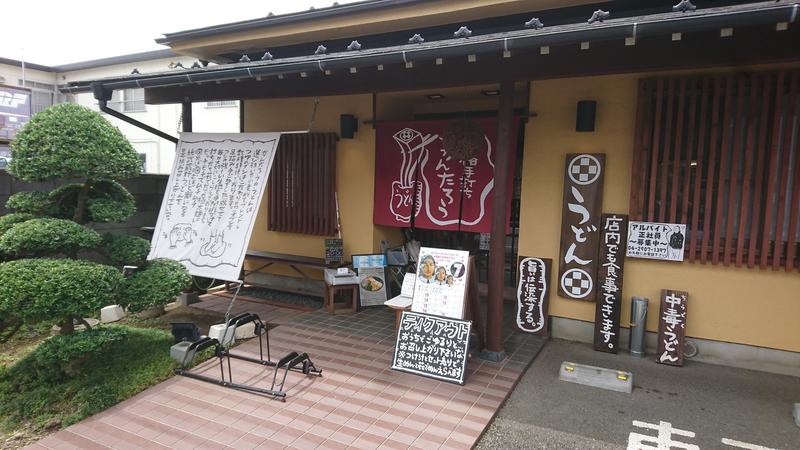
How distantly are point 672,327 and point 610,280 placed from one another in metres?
0.84

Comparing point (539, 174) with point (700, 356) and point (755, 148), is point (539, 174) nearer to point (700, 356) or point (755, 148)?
point (755, 148)

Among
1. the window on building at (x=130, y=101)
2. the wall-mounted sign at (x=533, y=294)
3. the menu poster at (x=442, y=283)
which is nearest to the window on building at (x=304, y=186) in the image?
the menu poster at (x=442, y=283)

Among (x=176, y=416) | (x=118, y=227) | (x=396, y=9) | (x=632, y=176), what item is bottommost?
(x=176, y=416)

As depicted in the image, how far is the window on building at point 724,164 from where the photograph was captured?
4.99m

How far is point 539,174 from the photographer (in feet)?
20.5

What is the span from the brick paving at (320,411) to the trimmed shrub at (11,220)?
2.25 meters

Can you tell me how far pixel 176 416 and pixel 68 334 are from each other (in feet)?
5.60

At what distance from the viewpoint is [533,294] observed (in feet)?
20.7

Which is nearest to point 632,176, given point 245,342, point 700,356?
point 700,356

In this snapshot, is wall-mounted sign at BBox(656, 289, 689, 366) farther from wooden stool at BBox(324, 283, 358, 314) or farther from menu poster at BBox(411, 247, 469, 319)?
wooden stool at BBox(324, 283, 358, 314)

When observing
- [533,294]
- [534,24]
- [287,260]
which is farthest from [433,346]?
[287,260]

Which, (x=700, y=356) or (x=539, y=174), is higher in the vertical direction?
(x=539, y=174)

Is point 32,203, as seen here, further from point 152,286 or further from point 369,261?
point 369,261

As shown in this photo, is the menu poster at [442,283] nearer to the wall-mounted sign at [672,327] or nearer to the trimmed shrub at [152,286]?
the wall-mounted sign at [672,327]
